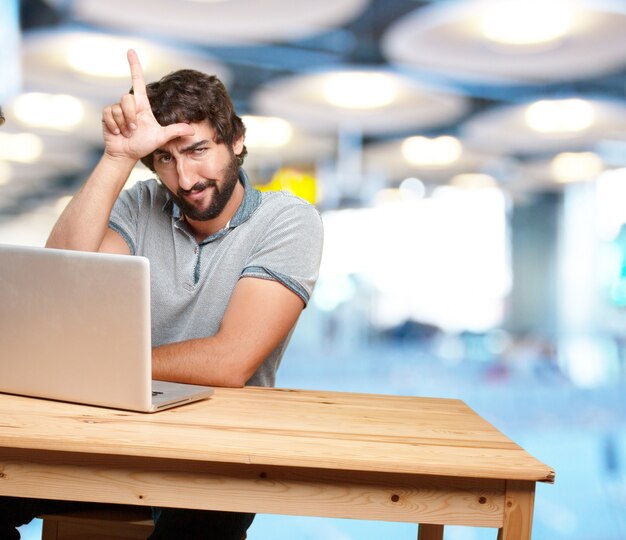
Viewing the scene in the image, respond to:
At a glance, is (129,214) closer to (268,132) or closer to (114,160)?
(114,160)

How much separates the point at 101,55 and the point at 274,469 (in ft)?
14.5

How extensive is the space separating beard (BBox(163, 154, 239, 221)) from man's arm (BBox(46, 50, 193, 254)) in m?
0.11

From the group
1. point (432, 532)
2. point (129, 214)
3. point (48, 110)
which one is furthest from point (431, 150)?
point (432, 532)

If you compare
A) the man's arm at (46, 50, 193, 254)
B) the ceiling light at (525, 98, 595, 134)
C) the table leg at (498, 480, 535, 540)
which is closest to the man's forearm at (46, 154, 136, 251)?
the man's arm at (46, 50, 193, 254)

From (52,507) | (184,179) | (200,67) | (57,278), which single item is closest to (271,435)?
(57,278)

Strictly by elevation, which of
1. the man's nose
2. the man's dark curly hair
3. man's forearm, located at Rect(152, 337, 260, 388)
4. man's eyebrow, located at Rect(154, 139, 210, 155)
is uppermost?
the man's dark curly hair

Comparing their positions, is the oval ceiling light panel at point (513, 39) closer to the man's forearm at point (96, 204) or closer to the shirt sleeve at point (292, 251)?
the shirt sleeve at point (292, 251)

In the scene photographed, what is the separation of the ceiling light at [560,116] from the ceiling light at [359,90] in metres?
1.12

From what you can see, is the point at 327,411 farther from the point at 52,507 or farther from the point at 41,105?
the point at 41,105

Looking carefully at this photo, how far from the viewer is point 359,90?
5426mm

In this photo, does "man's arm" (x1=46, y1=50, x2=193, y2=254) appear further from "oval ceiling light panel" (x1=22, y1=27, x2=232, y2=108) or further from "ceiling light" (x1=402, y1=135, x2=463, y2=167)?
"ceiling light" (x1=402, y1=135, x2=463, y2=167)

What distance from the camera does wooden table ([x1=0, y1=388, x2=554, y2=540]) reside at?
94cm

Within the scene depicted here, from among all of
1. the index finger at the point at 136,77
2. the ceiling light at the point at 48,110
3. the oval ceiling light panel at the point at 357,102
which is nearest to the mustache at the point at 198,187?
the index finger at the point at 136,77

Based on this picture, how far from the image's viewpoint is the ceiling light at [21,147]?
6141 mm
